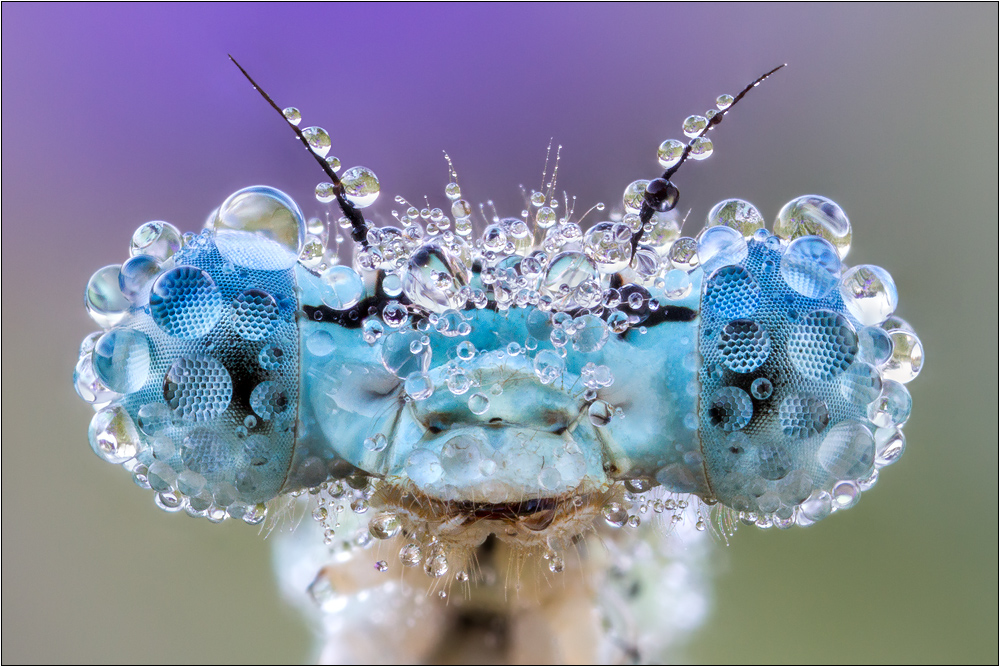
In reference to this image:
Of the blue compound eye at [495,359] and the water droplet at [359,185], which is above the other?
the water droplet at [359,185]

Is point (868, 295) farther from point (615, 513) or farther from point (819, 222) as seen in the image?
point (615, 513)

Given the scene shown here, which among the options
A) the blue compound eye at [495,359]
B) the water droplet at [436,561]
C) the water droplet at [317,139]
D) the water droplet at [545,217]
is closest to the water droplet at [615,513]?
the blue compound eye at [495,359]

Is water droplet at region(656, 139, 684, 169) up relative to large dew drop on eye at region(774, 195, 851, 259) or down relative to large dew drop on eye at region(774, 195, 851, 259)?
up

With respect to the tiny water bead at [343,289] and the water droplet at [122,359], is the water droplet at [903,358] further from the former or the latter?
the water droplet at [122,359]

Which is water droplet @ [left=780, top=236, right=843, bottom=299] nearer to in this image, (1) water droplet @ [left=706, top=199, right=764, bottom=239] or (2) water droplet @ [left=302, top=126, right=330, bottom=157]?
(1) water droplet @ [left=706, top=199, right=764, bottom=239]

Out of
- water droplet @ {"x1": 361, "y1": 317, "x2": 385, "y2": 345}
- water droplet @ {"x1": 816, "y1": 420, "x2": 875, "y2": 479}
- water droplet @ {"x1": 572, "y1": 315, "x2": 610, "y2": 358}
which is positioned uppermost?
water droplet @ {"x1": 361, "y1": 317, "x2": 385, "y2": 345}

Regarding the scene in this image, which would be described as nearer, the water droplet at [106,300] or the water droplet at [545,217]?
the water droplet at [106,300]

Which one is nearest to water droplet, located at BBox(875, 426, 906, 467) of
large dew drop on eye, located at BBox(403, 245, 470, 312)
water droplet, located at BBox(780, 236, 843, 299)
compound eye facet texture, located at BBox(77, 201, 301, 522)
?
water droplet, located at BBox(780, 236, 843, 299)

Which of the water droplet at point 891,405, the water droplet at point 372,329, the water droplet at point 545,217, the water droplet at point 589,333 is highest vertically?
the water droplet at point 545,217
